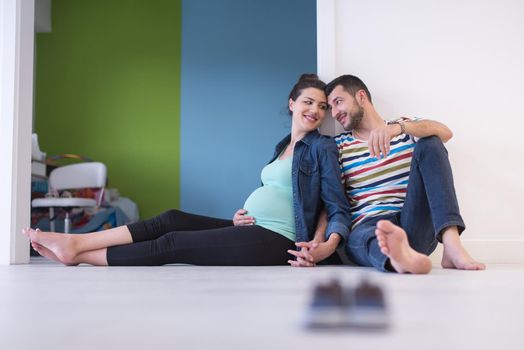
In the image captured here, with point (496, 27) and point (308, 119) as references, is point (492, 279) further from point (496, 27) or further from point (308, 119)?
point (496, 27)

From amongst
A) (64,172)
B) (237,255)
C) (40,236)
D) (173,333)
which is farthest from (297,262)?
(64,172)

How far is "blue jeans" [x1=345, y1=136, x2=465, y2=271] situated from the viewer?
69.1 inches

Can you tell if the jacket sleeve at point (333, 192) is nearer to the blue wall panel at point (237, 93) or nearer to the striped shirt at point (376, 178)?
the striped shirt at point (376, 178)

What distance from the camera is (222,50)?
18.0ft

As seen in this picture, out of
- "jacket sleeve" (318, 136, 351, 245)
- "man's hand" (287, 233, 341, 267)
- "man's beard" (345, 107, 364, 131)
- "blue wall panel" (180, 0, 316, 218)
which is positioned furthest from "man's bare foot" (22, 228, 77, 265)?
"blue wall panel" (180, 0, 316, 218)

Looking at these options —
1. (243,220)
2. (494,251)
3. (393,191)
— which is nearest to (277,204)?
(243,220)

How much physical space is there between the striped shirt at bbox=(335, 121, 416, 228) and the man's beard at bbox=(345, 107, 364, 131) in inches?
2.6

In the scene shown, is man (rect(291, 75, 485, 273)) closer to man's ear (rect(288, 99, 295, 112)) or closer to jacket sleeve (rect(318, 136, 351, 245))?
jacket sleeve (rect(318, 136, 351, 245))

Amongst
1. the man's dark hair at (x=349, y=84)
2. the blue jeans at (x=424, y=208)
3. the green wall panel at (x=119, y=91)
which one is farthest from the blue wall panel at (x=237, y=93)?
the blue jeans at (x=424, y=208)

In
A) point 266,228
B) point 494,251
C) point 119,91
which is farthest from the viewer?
point 119,91

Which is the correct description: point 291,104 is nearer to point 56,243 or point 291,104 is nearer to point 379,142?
point 379,142

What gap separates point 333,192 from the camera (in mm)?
2160

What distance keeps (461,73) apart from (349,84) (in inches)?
22.7

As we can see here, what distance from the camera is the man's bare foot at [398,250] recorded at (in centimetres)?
141
